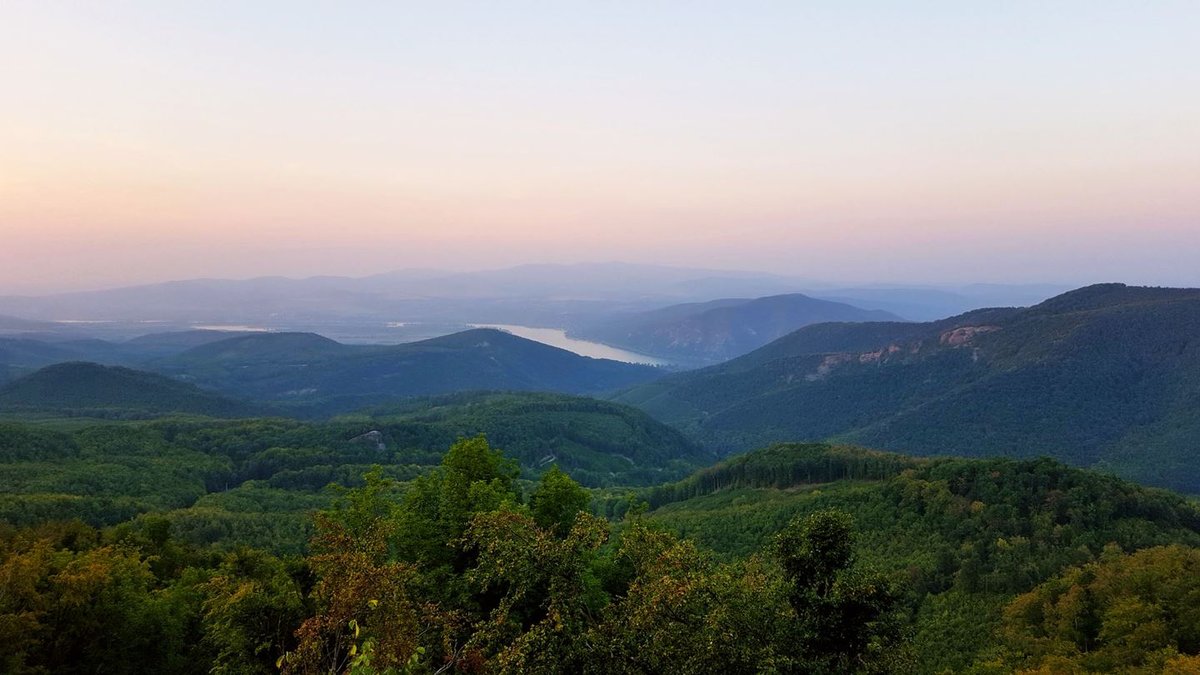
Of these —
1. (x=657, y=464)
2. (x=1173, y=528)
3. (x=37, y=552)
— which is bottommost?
(x=657, y=464)

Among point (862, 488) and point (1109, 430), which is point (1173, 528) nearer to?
point (862, 488)

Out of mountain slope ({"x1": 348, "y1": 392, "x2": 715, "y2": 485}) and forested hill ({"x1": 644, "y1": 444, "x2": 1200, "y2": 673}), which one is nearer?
forested hill ({"x1": 644, "y1": 444, "x2": 1200, "y2": 673})

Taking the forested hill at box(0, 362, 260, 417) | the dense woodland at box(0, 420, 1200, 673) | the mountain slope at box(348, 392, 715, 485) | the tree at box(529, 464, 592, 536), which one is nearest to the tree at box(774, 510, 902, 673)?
the dense woodland at box(0, 420, 1200, 673)

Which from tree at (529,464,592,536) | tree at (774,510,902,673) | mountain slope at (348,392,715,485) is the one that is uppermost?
tree at (774,510,902,673)

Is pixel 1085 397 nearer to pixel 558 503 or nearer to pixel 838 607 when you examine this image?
pixel 558 503

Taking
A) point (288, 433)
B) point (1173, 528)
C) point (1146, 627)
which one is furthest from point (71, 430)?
point (1173, 528)

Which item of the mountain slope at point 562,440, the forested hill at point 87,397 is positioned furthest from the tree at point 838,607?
the forested hill at point 87,397

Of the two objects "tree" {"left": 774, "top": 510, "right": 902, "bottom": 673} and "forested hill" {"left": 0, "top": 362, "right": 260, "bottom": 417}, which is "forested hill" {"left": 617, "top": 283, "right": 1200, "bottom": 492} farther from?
"forested hill" {"left": 0, "top": 362, "right": 260, "bottom": 417}

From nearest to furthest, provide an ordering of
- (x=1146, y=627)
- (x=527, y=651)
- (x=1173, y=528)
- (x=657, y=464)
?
(x=527, y=651) < (x=1146, y=627) < (x=1173, y=528) < (x=657, y=464)

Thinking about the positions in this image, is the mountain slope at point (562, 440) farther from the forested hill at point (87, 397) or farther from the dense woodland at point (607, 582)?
the dense woodland at point (607, 582)

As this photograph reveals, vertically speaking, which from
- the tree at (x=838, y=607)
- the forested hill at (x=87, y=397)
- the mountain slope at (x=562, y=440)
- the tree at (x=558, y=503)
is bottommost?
the mountain slope at (x=562, y=440)

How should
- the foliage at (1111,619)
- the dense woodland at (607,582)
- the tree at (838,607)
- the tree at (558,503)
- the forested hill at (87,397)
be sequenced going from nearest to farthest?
the dense woodland at (607,582), the tree at (838,607), the tree at (558,503), the foliage at (1111,619), the forested hill at (87,397)
